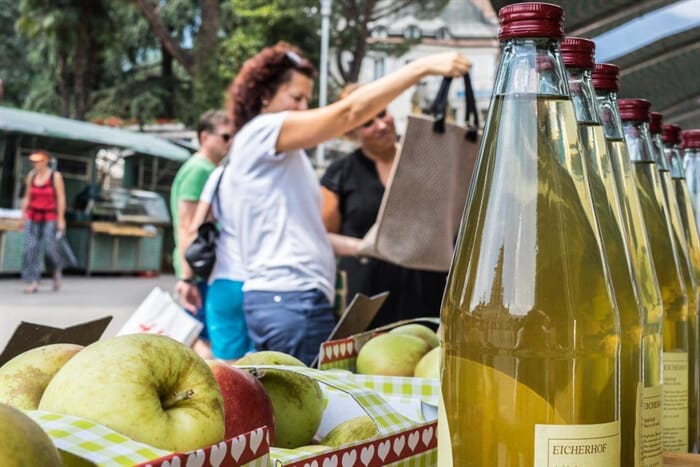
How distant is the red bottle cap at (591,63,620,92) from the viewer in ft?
3.83

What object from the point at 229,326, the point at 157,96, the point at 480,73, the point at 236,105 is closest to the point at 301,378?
the point at 236,105

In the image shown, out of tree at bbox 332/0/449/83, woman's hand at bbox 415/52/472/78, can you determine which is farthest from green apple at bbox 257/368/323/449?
tree at bbox 332/0/449/83

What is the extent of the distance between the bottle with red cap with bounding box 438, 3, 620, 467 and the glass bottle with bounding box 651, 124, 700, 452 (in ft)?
1.48

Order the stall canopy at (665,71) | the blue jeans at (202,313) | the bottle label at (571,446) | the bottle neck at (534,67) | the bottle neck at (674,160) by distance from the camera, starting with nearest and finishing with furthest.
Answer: the bottle label at (571,446) < the bottle neck at (534,67) < the bottle neck at (674,160) < the stall canopy at (665,71) < the blue jeans at (202,313)

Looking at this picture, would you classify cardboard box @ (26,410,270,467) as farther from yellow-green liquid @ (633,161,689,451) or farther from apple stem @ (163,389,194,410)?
yellow-green liquid @ (633,161,689,451)

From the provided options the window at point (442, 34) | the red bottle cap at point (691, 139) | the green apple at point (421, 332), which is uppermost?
the window at point (442, 34)

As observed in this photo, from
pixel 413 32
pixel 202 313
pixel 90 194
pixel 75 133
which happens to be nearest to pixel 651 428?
pixel 202 313

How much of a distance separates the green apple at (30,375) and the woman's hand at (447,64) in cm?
217

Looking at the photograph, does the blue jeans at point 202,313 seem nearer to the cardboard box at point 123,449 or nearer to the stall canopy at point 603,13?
the stall canopy at point 603,13

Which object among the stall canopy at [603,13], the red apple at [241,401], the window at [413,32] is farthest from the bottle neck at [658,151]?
the window at [413,32]

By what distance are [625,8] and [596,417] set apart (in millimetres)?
2336

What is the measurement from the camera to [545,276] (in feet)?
2.87

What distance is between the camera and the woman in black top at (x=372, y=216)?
3.88m

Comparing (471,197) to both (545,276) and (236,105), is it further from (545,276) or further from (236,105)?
(236,105)
